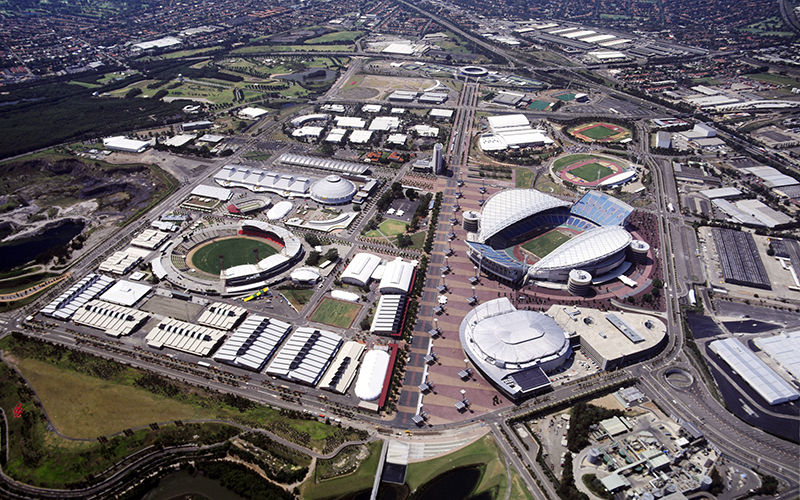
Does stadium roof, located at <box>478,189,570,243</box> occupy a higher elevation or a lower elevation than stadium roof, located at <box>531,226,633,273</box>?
higher

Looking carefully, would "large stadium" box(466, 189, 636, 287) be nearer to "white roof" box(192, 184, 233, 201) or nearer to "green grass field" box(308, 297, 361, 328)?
"green grass field" box(308, 297, 361, 328)

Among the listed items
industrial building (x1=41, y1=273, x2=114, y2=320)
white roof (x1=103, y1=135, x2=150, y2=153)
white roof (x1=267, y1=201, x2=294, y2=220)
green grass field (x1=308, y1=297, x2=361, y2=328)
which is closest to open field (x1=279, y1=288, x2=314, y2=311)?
green grass field (x1=308, y1=297, x2=361, y2=328)

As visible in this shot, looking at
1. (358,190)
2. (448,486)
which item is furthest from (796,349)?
(358,190)

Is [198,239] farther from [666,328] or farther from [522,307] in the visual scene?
[666,328]

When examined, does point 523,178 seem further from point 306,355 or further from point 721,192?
point 306,355

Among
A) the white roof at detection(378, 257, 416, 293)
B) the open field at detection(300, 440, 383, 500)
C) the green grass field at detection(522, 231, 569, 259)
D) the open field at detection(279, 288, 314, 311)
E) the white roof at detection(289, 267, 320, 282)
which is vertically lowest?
the open field at detection(300, 440, 383, 500)

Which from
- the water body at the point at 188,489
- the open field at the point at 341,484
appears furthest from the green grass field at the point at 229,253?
the open field at the point at 341,484
